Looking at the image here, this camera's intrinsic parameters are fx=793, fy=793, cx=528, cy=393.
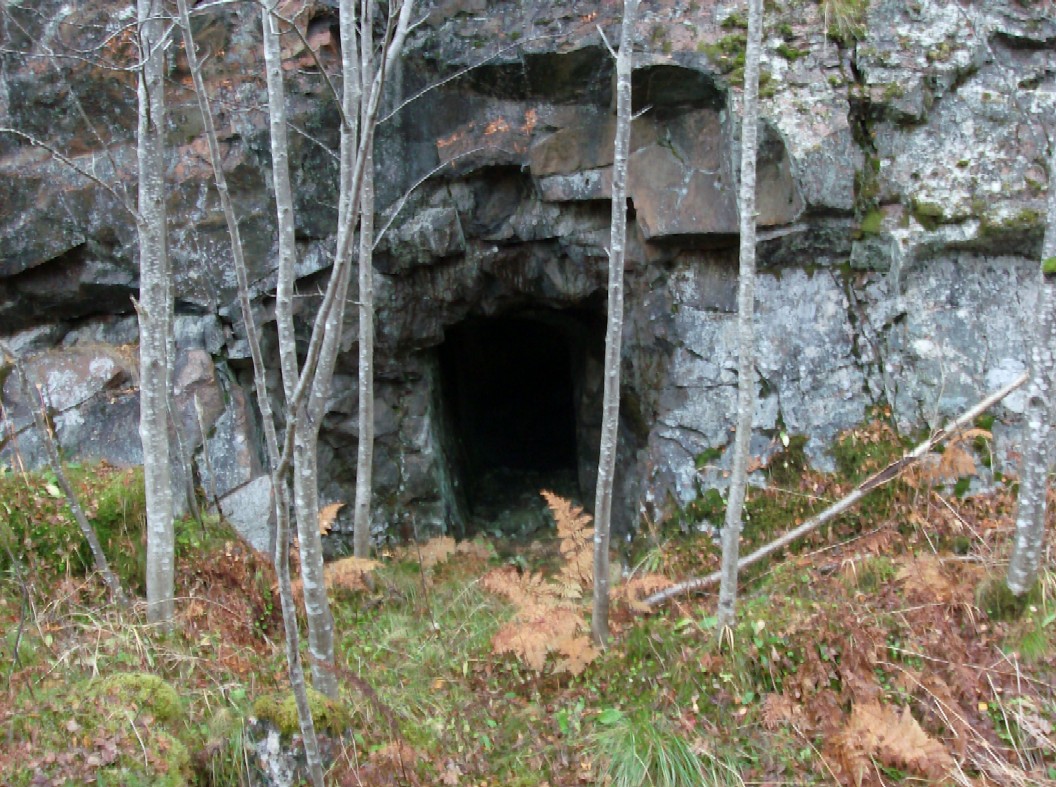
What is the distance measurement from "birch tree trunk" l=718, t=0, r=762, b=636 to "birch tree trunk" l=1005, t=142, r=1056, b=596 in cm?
156

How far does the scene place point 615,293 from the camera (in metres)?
4.57

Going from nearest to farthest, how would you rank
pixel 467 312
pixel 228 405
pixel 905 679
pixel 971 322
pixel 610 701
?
pixel 905 679
pixel 610 701
pixel 971 322
pixel 228 405
pixel 467 312

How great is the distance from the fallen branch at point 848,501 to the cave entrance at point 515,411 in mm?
3692

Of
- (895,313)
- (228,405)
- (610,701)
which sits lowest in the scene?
(610,701)

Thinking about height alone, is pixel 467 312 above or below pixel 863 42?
below

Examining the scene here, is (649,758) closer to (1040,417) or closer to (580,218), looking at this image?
(1040,417)

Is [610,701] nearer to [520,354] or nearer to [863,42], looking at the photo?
[863,42]

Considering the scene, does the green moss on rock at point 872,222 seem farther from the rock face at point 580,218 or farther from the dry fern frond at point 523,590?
the dry fern frond at point 523,590

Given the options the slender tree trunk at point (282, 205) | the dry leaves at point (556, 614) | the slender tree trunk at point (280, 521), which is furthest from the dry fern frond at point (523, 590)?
the slender tree trunk at point (282, 205)

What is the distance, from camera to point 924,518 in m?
5.65

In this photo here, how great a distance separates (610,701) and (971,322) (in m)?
4.23

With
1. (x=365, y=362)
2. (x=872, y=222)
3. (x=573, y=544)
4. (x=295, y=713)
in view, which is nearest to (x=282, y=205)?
(x=365, y=362)

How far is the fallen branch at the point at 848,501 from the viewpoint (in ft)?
18.1

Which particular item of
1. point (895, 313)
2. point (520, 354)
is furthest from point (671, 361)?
point (520, 354)
